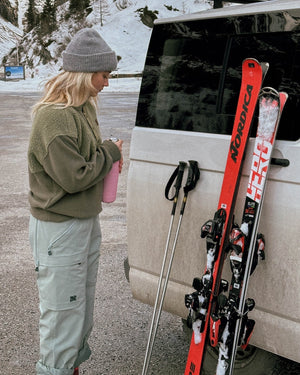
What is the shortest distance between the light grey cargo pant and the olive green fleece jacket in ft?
0.26

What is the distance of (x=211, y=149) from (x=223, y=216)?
14.2 inches

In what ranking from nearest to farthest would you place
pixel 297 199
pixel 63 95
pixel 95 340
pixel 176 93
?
pixel 297 199
pixel 63 95
pixel 176 93
pixel 95 340

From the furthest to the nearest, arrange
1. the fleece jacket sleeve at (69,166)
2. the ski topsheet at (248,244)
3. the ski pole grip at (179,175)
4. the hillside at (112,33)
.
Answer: the hillside at (112,33) → the ski pole grip at (179,175) → the fleece jacket sleeve at (69,166) → the ski topsheet at (248,244)

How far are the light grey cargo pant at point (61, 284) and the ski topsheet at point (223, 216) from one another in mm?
578

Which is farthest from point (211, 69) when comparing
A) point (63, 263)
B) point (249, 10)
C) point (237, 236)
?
point (63, 263)

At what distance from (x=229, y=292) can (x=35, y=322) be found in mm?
1965

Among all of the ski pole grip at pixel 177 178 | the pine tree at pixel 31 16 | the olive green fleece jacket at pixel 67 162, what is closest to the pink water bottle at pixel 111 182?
the olive green fleece jacket at pixel 67 162

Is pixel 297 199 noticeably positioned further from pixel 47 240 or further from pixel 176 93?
pixel 47 240

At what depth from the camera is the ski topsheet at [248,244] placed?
2381 mm

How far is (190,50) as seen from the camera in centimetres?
279

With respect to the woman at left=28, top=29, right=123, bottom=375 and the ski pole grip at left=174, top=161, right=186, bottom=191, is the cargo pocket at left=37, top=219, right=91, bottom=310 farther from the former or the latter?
the ski pole grip at left=174, top=161, right=186, bottom=191

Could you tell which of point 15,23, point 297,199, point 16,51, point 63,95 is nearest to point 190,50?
point 63,95

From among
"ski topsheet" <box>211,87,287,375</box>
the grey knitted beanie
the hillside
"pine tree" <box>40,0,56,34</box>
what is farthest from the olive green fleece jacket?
"pine tree" <box>40,0,56,34</box>

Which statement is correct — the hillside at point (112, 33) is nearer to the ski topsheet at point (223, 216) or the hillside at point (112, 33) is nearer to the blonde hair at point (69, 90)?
the blonde hair at point (69, 90)
